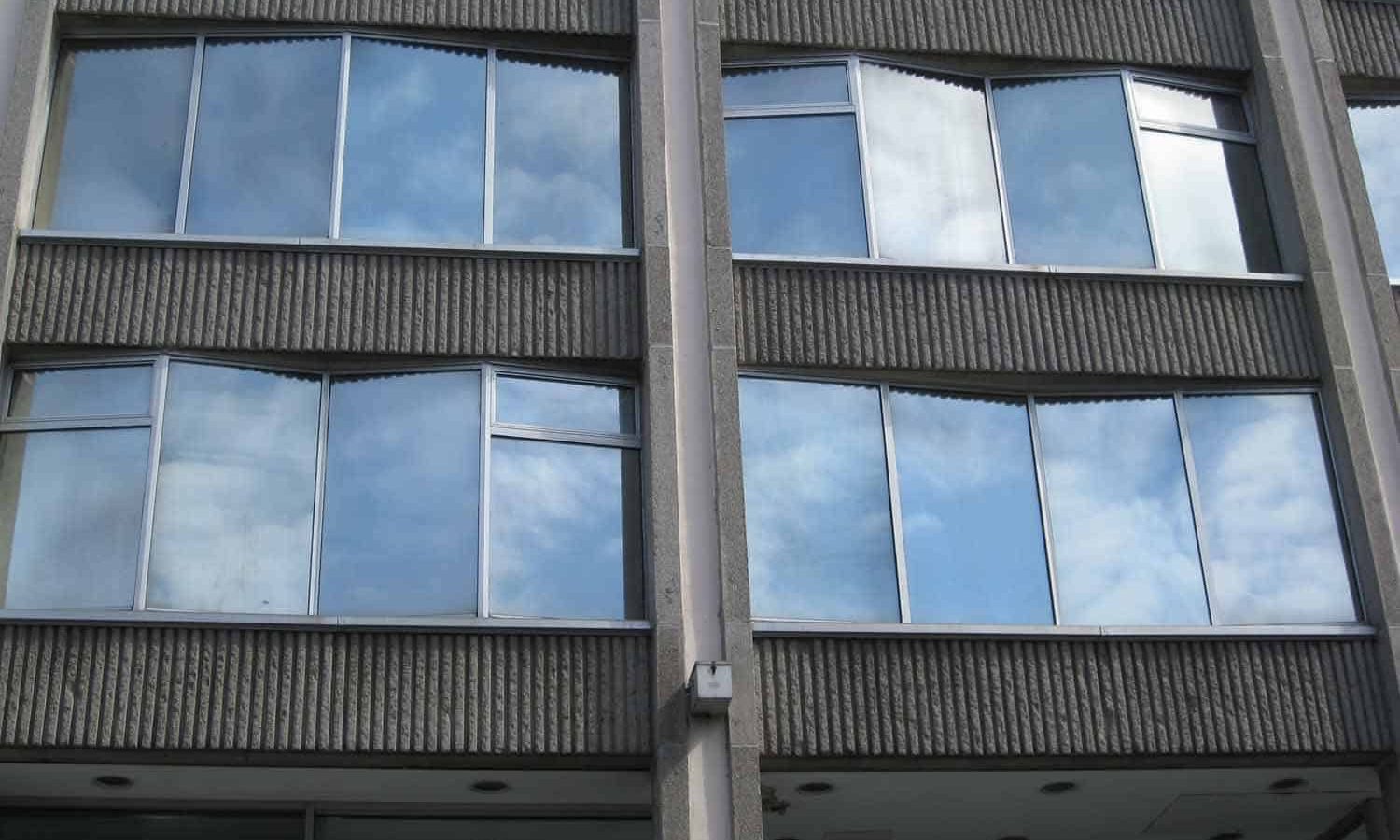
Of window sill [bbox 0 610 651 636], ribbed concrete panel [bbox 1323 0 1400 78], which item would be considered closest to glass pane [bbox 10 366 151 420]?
window sill [bbox 0 610 651 636]

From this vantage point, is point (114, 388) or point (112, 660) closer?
point (112, 660)

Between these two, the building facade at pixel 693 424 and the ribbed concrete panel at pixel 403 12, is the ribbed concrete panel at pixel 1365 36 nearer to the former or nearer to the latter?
the building facade at pixel 693 424

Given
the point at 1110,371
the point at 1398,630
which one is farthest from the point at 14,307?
the point at 1398,630

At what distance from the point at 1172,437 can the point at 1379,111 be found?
382 cm

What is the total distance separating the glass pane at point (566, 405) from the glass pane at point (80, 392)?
2.49m

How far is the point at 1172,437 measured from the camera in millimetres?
14141

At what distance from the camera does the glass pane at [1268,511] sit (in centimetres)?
1355

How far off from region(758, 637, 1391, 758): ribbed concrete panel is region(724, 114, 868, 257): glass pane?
328cm

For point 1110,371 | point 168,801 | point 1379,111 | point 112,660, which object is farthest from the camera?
point 1379,111

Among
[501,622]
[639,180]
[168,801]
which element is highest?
[639,180]

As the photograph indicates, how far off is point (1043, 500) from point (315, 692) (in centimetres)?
534

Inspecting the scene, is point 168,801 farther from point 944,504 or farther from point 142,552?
point 944,504

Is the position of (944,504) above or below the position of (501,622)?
above

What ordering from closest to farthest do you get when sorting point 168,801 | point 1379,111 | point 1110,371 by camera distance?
point 168,801 → point 1110,371 → point 1379,111
